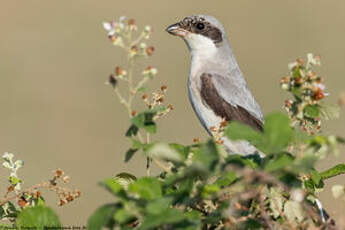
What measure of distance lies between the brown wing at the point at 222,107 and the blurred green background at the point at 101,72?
356 cm

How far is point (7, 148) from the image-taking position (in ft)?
43.1

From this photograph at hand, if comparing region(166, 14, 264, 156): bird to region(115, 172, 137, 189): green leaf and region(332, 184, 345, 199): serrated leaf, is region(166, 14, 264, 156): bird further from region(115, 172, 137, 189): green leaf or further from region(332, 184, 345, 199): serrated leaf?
region(332, 184, 345, 199): serrated leaf

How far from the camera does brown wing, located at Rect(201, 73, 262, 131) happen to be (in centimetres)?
598

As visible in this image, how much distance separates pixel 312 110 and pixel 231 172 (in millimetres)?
559

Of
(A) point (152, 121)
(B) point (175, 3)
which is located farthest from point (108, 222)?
(B) point (175, 3)

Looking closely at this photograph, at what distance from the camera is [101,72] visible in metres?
17.7

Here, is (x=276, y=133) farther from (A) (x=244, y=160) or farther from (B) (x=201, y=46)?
(B) (x=201, y=46)

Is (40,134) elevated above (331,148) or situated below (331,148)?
above

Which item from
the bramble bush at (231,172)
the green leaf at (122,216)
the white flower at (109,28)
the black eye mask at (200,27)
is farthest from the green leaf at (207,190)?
the black eye mask at (200,27)

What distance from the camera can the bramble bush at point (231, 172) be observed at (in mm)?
1995

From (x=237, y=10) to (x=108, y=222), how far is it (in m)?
21.2

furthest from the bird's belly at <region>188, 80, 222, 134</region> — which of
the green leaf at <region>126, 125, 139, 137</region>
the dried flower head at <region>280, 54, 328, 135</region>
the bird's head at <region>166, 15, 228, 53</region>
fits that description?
the green leaf at <region>126, 125, 139, 137</region>

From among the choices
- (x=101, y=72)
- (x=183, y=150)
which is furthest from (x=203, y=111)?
(x=101, y=72)

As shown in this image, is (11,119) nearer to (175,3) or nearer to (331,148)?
(175,3)
